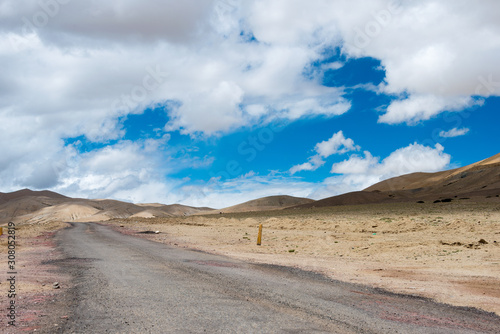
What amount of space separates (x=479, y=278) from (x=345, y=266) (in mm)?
4379

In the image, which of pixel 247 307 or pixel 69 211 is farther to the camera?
pixel 69 211

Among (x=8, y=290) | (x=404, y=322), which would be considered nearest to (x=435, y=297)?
(x=404, y=322)

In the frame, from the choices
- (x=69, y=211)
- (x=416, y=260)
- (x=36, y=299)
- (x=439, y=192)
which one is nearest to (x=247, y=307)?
(x=36, y=299)

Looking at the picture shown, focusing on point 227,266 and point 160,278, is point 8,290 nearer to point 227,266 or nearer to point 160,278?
point 160,278

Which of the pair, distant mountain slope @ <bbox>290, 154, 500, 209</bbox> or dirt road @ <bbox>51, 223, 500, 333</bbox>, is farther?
distant mountain slope @ <bbox>290, 154, 500, 209</bbox>

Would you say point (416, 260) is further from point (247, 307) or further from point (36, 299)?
point (36, 299)

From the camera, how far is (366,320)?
6652mm

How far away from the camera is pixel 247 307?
288 inches

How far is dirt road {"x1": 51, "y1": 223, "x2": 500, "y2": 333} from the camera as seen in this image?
6.13 m

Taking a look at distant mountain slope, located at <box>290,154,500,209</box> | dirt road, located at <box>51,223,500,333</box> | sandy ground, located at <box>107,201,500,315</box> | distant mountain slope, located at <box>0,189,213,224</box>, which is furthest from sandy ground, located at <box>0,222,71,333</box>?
distant mountain slope, located at <box>0,189,213,224</box>

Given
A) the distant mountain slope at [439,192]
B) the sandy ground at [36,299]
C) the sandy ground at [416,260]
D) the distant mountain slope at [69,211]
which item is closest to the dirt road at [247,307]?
the sandy ground at [36,299]

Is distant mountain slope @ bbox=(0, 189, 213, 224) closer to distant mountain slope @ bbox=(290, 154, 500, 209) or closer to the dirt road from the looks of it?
distant mountain slope @ bbox=(290, 154, 500, 209)

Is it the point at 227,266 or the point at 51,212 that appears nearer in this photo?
the point at 227,266

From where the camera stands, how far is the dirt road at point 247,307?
613cm
